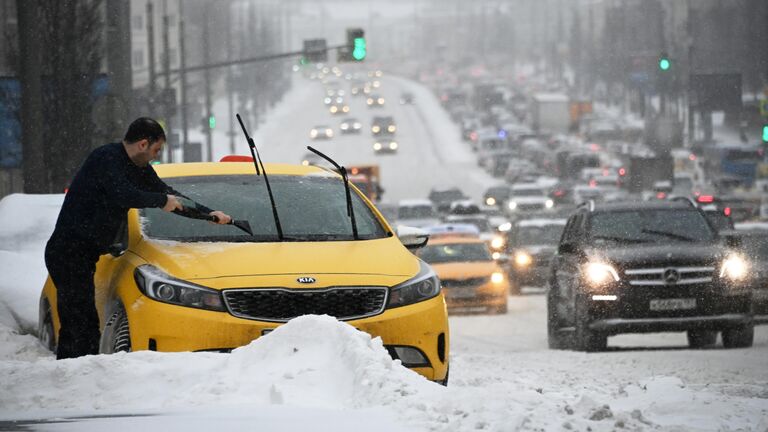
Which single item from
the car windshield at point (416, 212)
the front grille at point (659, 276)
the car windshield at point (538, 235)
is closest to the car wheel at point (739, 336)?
the front grille at point (659, 276)

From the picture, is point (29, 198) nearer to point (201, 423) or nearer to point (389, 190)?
point (201, 423)

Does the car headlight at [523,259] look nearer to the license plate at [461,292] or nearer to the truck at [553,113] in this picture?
the license plate at [461,292]

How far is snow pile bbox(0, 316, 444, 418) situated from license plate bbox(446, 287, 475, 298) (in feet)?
60.1

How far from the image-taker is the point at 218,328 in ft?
29.1

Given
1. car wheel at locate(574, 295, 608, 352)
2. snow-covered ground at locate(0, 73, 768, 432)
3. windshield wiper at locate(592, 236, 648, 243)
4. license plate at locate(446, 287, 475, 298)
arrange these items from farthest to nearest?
license plate at locate(446, 287, 475, 298) → windshield wiper at locate(592, 236, 648, 243) → car wheel at locate(574, 295, 608, 352) → snow-covered ground at locate(0, 73, 768, 432)

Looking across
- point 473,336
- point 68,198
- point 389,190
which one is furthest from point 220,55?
point 68,198

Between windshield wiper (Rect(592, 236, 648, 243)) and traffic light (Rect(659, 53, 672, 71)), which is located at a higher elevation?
→ traffic light (Rect(659, 53, 672, 71))

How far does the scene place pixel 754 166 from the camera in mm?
85375

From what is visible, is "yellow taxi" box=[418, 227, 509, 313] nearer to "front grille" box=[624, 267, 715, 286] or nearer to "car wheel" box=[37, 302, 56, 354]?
"front grille" box=[624, 267, 715, 286]

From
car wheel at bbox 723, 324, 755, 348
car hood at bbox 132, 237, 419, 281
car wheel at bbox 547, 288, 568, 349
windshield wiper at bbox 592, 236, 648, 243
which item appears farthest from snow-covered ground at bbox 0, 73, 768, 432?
car wheel at bbox 547, 288, 568, 349

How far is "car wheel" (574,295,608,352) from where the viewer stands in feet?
56.7

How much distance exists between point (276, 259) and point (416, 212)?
45475 millimetres

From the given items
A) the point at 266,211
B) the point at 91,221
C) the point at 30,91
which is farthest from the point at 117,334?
the point at 30,91

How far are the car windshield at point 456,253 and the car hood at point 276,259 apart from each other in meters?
18.0
